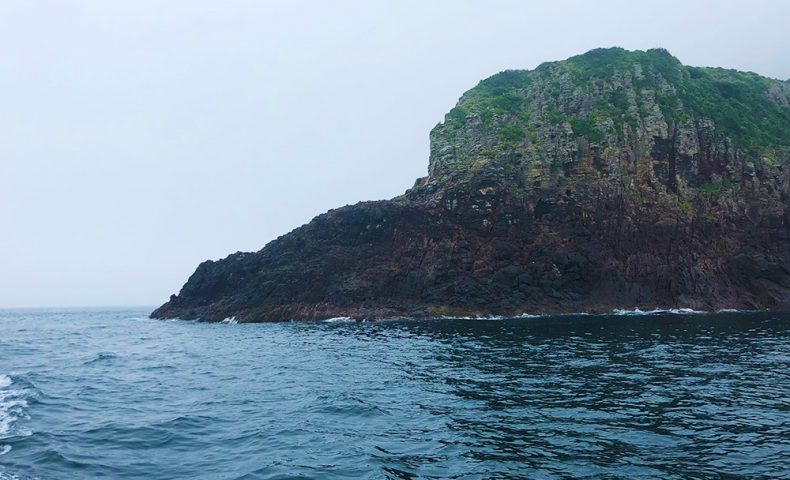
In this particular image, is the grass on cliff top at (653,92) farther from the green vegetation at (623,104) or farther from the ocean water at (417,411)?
the ocean water at (417,411)

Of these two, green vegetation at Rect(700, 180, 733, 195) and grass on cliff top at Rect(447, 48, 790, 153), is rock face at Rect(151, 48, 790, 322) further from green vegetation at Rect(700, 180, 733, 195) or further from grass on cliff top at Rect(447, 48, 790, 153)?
grass on cliff top at Rect(447, 48, 790, 153)

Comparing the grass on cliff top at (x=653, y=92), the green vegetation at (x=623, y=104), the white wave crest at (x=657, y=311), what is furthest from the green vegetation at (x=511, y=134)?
the white wave crest at (x=657, y=311)

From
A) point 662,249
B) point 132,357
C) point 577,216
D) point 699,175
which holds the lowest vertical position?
point 132,357

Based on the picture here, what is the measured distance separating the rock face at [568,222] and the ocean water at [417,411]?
2719 centimetres

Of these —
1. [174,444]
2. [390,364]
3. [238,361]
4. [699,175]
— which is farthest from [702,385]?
[699,175]

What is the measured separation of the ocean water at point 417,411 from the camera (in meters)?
13.5

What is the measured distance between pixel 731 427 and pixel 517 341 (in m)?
21.9

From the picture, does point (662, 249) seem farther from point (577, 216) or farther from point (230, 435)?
point (230, 435)

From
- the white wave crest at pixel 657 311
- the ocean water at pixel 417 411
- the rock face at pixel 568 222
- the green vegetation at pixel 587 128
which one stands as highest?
the green vegetation at pixel 587 128

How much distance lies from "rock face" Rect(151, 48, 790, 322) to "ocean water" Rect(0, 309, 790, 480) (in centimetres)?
2719

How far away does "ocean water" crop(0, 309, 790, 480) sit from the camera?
1352 cm

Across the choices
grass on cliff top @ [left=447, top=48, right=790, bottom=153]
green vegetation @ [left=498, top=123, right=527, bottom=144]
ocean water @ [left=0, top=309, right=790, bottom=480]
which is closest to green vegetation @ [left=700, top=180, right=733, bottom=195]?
grass on cliff top @ [left=447, top=48, right=790, bottom=153]

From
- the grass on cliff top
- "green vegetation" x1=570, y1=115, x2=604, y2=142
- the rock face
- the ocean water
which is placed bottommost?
the ocean water

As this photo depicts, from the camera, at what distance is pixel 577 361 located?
2827cm
